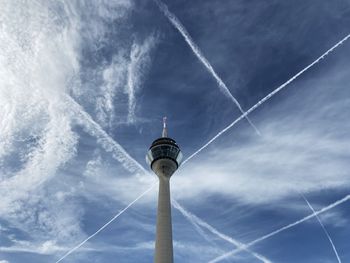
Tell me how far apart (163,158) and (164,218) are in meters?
24.2

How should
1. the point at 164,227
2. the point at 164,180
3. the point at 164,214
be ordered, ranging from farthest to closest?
the point at 164,180 → the point at 164,214 → the point at 164,227

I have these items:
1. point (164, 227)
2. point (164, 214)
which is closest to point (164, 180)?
point (164, 214)

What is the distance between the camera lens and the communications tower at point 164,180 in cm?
10044

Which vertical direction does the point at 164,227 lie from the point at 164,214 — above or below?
below

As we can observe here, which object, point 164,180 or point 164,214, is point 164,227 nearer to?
point 164,214

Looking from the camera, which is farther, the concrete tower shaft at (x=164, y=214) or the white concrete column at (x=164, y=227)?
the concrete tower shaft at (x=164, y=214)

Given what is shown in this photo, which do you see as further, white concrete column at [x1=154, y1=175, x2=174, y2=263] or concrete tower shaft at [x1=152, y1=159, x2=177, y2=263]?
concrete tower shaft at [x1=152, y1=159, x2=177, y2=263]

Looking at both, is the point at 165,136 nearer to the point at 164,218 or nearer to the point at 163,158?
the point at 163,158

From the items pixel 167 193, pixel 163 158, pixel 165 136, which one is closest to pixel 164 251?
pixel 167 193

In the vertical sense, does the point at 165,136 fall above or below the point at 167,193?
above

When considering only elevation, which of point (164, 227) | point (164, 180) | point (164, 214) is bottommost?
point (164, 227)

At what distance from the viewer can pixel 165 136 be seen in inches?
5477

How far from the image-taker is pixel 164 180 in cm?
11944

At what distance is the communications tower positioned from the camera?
100438 millimetres
